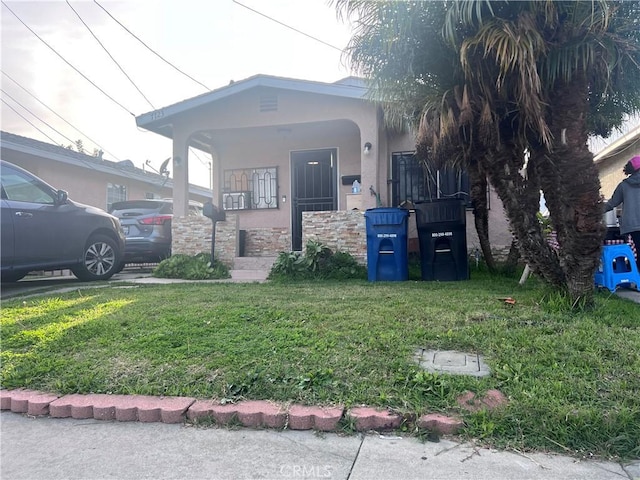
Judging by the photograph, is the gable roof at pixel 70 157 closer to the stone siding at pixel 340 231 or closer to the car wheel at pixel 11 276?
the car wheel at pixel 11 276

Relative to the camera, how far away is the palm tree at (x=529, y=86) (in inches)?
158

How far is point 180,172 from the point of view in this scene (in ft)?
31.6

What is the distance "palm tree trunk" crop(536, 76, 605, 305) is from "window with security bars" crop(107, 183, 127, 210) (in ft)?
46.2

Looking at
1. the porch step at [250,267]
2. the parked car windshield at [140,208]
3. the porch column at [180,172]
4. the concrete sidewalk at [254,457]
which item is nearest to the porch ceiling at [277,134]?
the porch column at [180,172]

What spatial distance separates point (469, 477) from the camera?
6.79ft

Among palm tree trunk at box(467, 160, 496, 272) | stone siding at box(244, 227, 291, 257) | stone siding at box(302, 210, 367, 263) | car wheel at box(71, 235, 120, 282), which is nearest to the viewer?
palm tree trunk at box(467, 160, 496, 272)

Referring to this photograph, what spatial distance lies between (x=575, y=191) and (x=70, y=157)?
13100 mm

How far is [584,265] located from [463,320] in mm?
1311

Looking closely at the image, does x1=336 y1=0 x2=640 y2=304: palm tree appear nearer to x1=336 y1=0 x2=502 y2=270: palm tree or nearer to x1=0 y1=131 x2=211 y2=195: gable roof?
x1=336 y1=0 x2=502 y2=270: palm tree

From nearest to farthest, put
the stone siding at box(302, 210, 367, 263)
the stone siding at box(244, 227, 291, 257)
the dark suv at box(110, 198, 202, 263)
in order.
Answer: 1. the stone siding at box(302, 210, 367, 263)
2. the dark suv at box(110, 198, 202, 263)
3. the stone siding at box(244, 227, 291, 257)

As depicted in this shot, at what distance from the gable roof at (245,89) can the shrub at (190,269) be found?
320 centimetres

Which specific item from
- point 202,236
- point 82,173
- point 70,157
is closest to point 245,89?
point 202,236

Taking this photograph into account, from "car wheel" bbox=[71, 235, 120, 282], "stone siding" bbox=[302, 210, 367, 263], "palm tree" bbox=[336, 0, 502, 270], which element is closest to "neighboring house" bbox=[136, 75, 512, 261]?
"stone siding" bbox=[302, 210, 367, 263]

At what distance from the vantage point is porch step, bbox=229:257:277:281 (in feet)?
27.5
